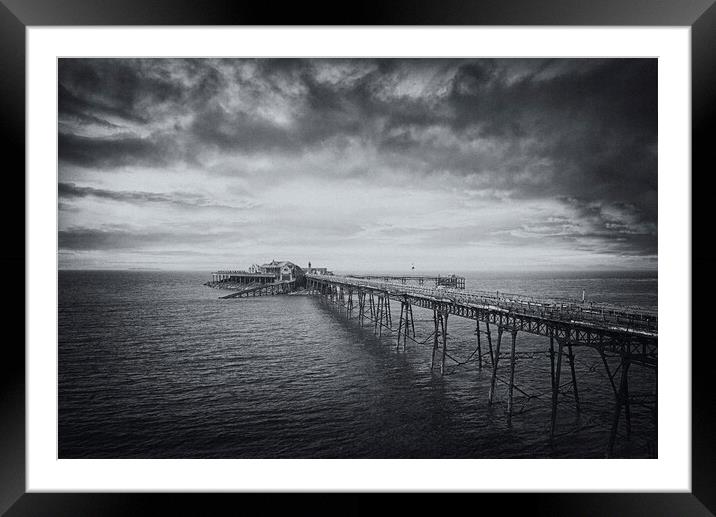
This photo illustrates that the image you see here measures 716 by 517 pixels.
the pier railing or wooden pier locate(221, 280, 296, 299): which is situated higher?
the pier railing

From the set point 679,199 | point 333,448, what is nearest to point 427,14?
point 679,199

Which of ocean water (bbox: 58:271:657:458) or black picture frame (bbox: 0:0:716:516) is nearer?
black picture frame (bbox: 0:0:716:516)

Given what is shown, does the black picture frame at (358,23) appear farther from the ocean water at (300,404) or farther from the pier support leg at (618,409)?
the ocean water at (300,404)

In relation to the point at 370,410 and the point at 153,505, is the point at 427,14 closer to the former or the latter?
the point at 370,410

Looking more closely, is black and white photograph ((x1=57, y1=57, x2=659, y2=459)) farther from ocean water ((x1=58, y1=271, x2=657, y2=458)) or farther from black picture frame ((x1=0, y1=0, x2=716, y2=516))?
black picture frame ((x1=0, y1=0, x2=716, y2=516))

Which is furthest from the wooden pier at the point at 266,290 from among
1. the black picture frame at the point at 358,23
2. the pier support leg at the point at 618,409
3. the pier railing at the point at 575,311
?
the pier support leg at the point at 618,409

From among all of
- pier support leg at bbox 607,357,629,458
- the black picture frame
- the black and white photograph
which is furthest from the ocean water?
the black picture frame
